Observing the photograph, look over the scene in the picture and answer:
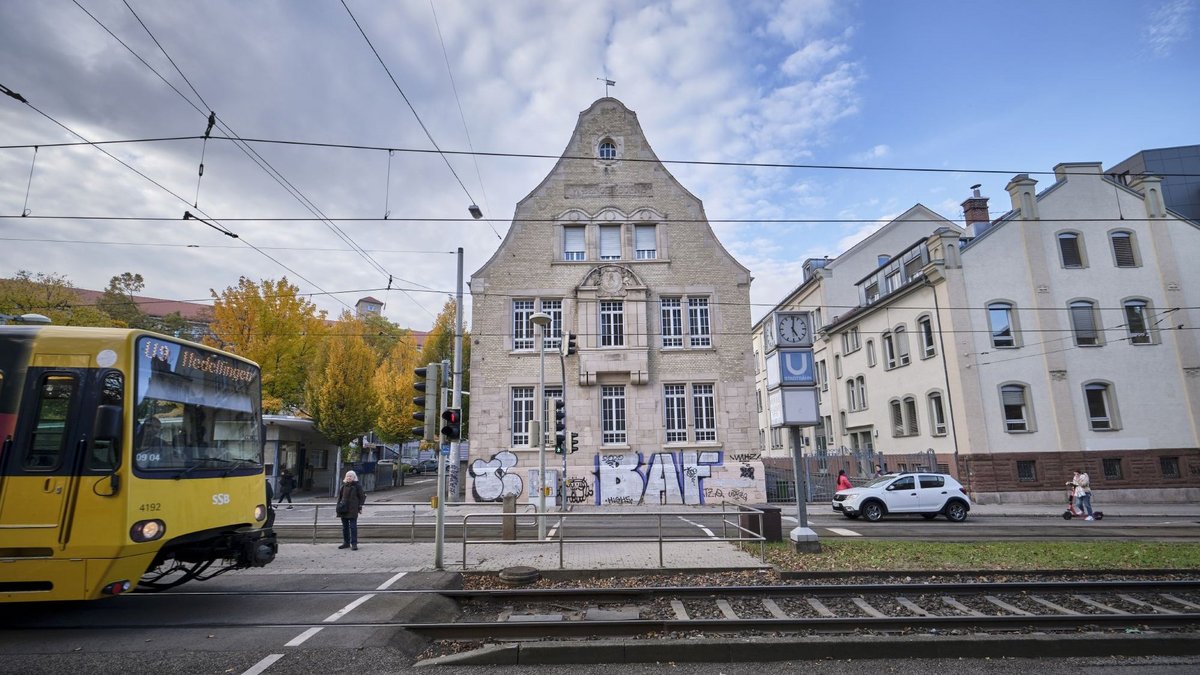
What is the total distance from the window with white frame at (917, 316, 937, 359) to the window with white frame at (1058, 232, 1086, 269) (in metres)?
6.17

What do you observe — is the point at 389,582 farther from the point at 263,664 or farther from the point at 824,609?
the point at 824,609

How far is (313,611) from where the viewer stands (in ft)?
25.1

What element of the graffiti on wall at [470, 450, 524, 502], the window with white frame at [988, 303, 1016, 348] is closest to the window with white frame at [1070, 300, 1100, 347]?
the window with white frame at [988, 303, 1016, 348]

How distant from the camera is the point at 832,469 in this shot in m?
29.2

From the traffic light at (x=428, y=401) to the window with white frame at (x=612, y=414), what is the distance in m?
14.7

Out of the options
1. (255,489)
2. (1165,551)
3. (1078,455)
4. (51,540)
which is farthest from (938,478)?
(51,540)

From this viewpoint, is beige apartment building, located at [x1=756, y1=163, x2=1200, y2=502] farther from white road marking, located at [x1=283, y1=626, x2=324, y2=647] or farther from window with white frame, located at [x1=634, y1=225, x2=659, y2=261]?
white road marking, located at [x1=283, y1=626, x2=324, y2=647]

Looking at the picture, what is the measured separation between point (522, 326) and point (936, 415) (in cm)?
1867

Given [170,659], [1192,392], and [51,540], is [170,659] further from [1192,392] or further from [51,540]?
[1192,392]

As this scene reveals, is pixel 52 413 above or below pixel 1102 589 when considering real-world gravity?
→ above

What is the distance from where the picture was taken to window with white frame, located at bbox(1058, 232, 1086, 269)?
86.5ft

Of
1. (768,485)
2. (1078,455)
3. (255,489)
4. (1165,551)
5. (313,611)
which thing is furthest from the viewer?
(768,485)

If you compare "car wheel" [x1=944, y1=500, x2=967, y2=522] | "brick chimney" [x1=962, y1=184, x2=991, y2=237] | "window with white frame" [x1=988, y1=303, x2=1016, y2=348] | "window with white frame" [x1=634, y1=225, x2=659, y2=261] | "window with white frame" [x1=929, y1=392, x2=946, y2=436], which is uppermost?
"brick chimney" [x1=962, y1=184, x2=991, y2=237]

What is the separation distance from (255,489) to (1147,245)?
34759 millimetres
